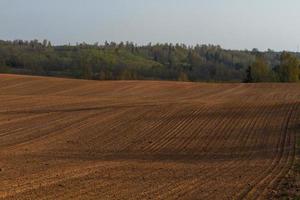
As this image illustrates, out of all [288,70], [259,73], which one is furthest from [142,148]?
[288,70]

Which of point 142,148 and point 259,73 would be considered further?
point 259,73

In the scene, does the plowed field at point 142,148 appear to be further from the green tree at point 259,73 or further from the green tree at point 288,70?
the green tree at point 288,70

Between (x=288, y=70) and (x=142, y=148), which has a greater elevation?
(x=288, y=70)

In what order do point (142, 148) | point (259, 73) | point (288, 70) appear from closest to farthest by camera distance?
point (142, 148), point (259, 73), point (288, 70)

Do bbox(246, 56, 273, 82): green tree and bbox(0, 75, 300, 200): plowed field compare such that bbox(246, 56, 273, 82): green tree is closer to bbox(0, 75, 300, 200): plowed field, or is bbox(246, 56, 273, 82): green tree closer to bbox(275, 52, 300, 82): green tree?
bbox(275, 52, 300, 82): green tree

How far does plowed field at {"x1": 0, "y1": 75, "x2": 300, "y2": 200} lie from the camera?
1415 centimetres

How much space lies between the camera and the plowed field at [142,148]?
14.1 m

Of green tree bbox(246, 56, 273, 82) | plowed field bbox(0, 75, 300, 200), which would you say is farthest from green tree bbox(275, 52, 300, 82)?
plowed field bbox(0, 75, 300, 200)

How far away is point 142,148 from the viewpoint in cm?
2439

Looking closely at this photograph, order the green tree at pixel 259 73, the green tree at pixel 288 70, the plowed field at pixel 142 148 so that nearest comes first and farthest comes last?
the plowed field at pixel 142 148 < the green tree at pixel 259 73 < the green tree at pixel 288 70

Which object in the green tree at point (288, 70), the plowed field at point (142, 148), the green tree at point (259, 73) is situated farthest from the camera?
the green tree at point (288, 70)

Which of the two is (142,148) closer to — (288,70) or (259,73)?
(259,73)

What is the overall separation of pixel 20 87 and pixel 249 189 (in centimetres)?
4943

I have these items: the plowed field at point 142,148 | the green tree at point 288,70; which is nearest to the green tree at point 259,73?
the green tree at point 288,70
